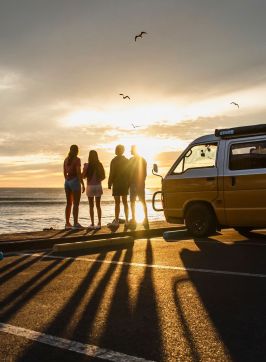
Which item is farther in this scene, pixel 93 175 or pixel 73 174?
pixel 93 175

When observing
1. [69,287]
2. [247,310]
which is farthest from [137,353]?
[69,287]

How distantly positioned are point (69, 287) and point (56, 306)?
0.87 meters

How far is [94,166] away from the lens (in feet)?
41.4

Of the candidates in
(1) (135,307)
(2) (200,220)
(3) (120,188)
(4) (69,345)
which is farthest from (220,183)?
(4) (69,345)

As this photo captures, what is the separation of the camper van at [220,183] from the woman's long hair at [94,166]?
2396 mm

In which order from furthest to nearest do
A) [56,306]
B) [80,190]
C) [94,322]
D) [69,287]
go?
[80,190], [69,287], [56,306], [94,322]

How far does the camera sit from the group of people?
12.2 m

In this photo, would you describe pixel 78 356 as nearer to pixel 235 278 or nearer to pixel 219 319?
pixel 219 319

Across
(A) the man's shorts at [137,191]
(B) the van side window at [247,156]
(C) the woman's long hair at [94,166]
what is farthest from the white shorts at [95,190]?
(B) the van side window at [247,156]

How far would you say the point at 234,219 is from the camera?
32.1 ft

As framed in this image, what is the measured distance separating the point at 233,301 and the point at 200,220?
17.8 feet

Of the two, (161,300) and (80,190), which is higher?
(80,190)

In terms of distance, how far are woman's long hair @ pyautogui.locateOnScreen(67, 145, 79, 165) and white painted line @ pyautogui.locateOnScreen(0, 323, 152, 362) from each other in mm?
8214

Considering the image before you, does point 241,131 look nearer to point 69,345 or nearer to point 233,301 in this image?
point 233,301
